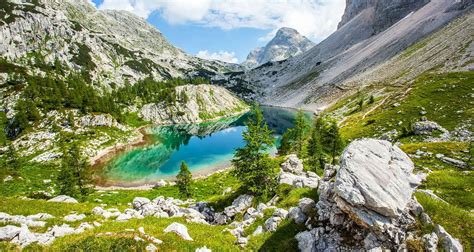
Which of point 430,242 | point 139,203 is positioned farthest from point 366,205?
point 139,203

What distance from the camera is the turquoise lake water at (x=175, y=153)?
A: 244 feet

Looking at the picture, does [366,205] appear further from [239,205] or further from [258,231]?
[239,205]

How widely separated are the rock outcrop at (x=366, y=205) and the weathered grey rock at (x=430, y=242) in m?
0.89

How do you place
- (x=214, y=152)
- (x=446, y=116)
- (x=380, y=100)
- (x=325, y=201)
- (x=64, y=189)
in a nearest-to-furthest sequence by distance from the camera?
(x=325, y=201) → (x=64, y=189) → (x=446, y=116) → (x=214, y=152) → (x=380, y=100)

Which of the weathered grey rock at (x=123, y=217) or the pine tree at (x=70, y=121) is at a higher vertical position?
the pine tree at (x=70, y=121)

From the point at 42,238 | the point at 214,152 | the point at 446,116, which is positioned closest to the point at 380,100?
the point at 446,116

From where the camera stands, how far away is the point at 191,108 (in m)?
164

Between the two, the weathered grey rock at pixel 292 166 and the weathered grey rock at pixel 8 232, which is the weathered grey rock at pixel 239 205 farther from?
the weathered grey rock at pixel 8 232

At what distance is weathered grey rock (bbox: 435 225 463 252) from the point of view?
1351 centimetres

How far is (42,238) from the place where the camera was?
1664 cm

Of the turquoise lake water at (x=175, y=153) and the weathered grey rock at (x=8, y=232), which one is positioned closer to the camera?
the weathered grey rock at (x=8, y=232)

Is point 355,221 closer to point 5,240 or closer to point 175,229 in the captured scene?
point 175,229

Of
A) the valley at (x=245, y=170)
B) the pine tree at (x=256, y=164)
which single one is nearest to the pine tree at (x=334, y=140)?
the valley at (x=245, y=170)

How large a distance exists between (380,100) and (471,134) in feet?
201
